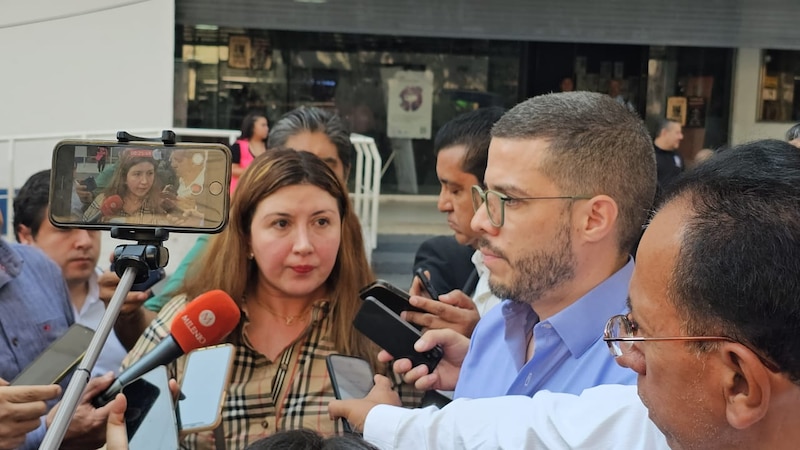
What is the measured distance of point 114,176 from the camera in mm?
1508

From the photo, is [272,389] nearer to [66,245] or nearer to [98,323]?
[98,323]

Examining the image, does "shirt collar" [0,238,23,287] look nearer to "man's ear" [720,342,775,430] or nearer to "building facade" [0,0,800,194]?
"man's ear" [720,342,775,430]

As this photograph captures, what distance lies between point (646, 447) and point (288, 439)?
57 cm

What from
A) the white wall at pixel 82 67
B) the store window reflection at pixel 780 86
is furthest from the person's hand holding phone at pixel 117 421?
the store window reflection at pixel 780 86

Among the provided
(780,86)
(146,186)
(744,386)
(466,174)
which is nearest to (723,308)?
(744,386)

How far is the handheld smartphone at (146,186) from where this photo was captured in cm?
150

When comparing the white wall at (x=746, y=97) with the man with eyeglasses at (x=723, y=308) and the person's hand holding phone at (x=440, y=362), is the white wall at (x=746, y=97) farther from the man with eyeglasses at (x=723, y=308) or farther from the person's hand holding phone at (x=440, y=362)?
the man with eyeglasses at (x=723, y=308)

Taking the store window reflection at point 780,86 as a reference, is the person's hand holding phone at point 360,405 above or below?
below

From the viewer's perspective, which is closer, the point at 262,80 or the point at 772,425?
the point at 772,425

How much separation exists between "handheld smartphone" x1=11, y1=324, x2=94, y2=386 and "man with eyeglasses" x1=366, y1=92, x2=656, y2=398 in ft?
3.67

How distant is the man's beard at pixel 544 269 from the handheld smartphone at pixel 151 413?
84 cm

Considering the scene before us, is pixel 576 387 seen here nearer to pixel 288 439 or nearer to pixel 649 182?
pixel 649 182

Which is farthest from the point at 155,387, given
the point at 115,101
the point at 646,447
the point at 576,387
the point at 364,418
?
the point at 115,101

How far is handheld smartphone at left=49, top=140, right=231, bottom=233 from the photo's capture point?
4.91 ft
